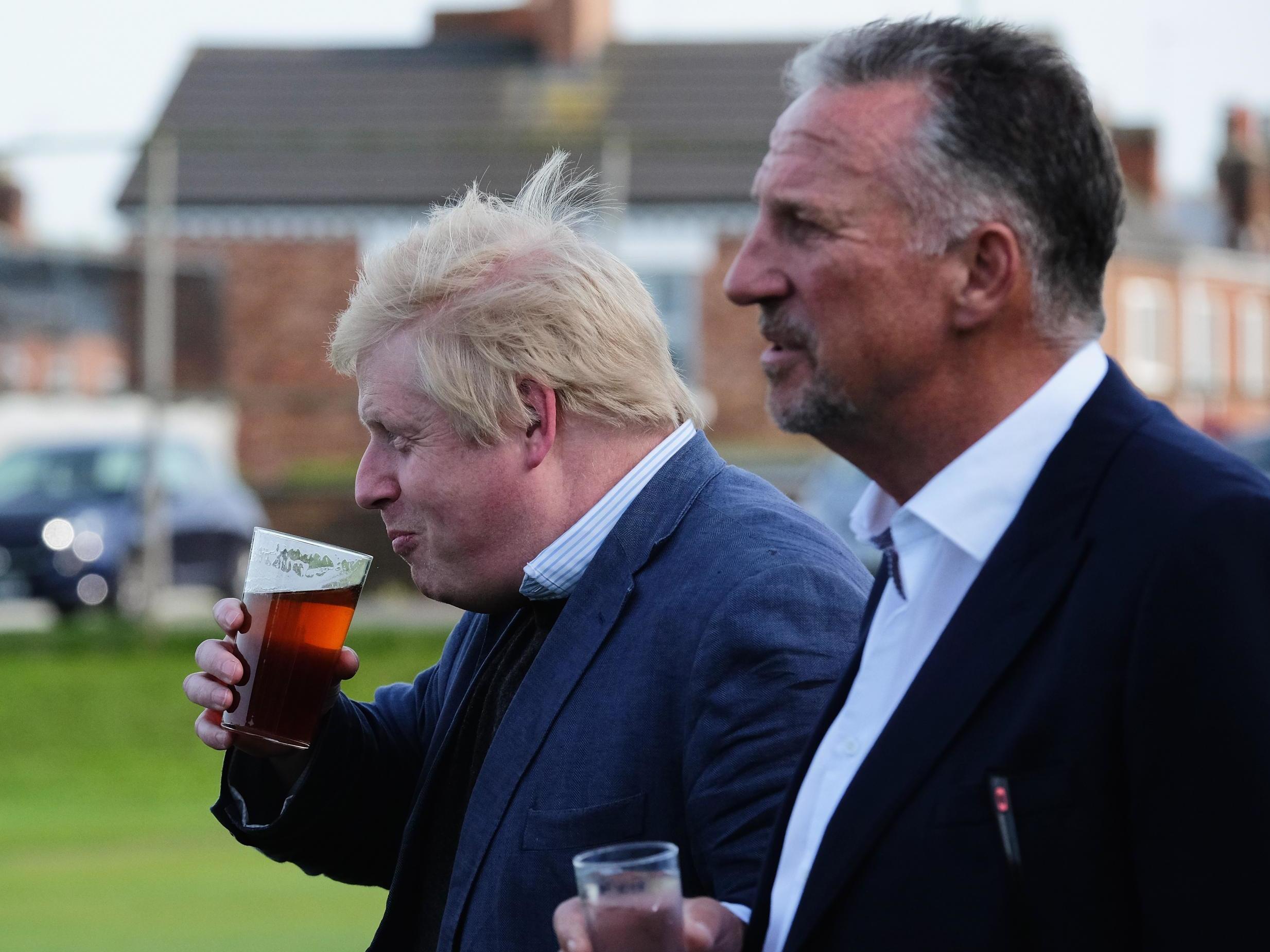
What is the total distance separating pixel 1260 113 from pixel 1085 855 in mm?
47890

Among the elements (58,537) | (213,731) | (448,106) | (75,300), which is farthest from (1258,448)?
(448,106)

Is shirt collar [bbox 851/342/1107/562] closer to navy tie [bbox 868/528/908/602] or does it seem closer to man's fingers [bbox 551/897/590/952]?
navy tie [bbox 868/528/908/602]

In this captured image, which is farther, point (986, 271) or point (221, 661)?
point (221, 661)

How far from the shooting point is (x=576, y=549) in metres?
2.54

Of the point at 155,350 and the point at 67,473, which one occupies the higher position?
the point at 155,350

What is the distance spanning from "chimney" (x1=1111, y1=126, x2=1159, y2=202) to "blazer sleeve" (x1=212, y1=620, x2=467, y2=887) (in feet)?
119

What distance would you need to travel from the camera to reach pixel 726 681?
220cm

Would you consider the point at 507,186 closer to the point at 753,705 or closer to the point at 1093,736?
the point at 753,705

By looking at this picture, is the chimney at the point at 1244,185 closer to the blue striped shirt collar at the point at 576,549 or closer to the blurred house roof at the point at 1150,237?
the blurred house roof at the point at 1150,237

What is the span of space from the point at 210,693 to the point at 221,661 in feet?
0.21

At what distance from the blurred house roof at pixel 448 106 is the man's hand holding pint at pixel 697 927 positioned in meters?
23.8

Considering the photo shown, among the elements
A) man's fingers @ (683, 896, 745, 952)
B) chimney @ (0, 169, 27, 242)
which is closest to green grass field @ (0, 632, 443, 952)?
man's fingers @ (683, 896, 745, 952)

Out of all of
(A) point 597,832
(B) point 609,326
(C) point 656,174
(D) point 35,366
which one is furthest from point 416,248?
(C) point 656,174

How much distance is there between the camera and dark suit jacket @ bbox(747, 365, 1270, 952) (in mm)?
1445
